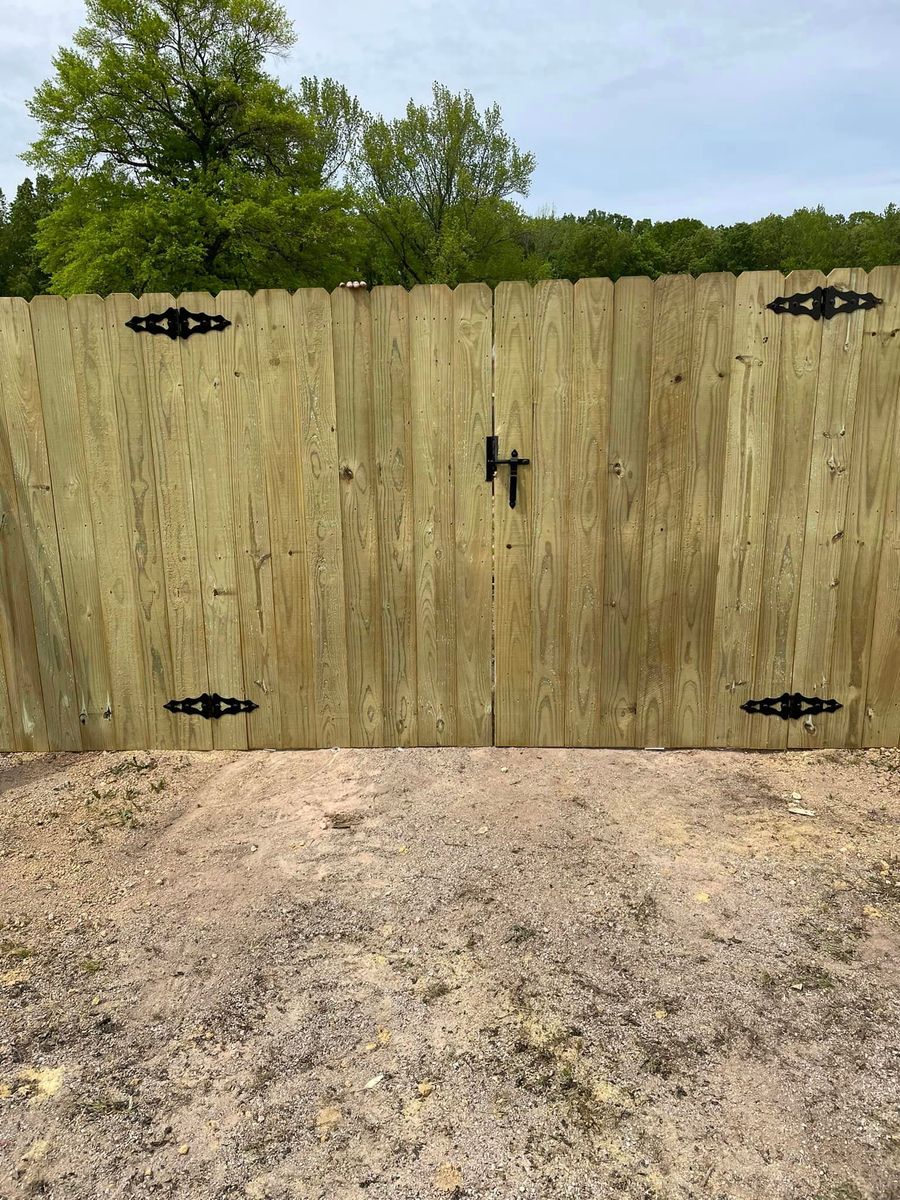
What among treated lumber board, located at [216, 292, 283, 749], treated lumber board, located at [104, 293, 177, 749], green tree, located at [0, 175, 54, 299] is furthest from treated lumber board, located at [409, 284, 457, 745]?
green tree, located at [0, 175, 54, 299]

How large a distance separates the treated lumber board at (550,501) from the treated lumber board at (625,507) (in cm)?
18

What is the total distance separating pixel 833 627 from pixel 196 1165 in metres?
2.79

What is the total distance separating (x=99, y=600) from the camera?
3.22 metres

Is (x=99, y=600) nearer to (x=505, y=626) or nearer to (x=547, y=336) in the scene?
(x=505, y=626)

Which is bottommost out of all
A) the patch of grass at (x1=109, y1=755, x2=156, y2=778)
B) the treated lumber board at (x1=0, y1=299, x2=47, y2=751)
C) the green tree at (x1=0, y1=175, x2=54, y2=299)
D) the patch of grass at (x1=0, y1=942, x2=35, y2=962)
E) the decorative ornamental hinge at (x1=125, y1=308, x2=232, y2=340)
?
the patch of grass at (x1=109, y1=755, x2=156, y2=778)

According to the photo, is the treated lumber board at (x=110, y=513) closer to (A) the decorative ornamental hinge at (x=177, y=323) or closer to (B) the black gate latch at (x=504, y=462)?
(A) the decorative ornamental hinge at (x=177, y=323)

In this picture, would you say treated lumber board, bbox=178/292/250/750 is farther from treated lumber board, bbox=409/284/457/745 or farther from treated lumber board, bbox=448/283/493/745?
treated lumber board, bbox=448/283/493/745

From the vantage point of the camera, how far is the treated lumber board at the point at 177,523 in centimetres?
302

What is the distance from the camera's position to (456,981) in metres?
1.98

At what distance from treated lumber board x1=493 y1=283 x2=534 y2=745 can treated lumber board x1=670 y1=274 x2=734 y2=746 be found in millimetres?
608

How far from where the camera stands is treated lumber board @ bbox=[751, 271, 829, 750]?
9.50 feet

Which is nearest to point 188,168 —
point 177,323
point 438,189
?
point 438,189

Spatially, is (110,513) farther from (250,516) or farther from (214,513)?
(250,516)

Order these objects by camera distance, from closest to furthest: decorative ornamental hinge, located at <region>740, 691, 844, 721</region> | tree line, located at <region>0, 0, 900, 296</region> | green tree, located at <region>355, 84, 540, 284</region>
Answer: decorative ornamental hinge, located at <region>740, 691, 844, 721</region>, tree line, located at <region>0, 0, 900, 296</region>, green tree, located at <region>355, 84, 540, 284</region>
